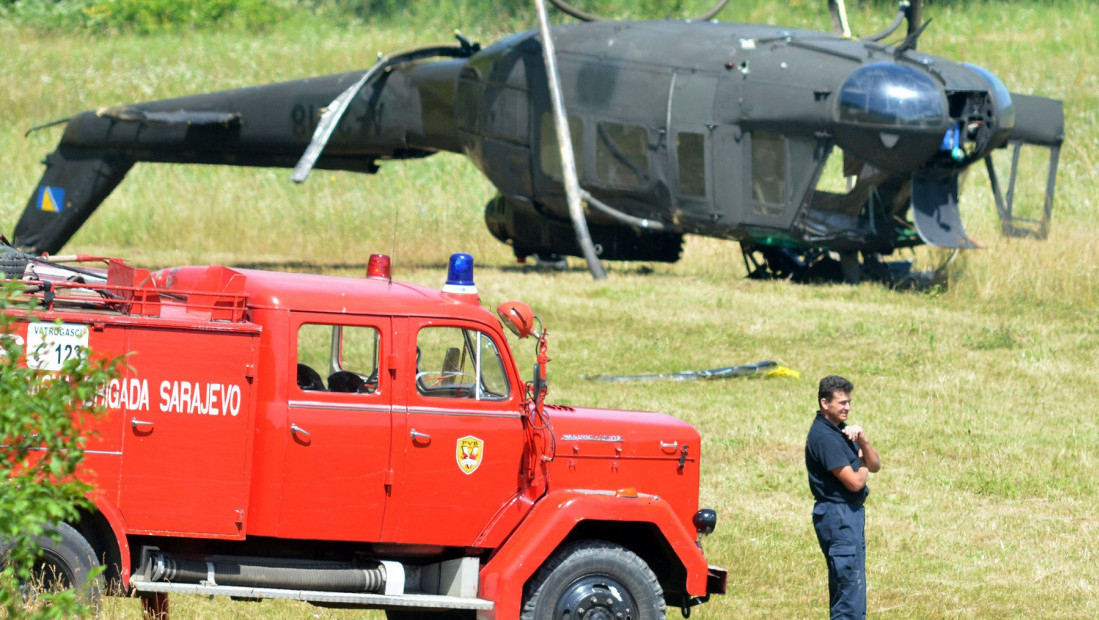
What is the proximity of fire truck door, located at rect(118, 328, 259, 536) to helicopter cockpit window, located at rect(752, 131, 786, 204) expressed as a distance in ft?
49.6

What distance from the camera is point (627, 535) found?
9.47 meters

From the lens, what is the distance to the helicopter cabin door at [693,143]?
75.0 ft

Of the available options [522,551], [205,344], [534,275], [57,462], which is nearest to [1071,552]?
[522,551]

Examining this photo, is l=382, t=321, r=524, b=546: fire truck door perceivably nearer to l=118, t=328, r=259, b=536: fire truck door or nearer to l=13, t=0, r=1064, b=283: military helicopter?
l=118, t=328, r=259, b=536: fire truck door

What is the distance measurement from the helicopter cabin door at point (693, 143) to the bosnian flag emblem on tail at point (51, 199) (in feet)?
36.1

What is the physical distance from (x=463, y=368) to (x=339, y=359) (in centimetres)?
82

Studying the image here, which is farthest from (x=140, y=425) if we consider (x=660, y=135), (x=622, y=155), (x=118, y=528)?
(x=622, y=155)

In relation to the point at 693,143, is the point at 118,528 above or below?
below

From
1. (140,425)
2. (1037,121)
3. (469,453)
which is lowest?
(469,453)

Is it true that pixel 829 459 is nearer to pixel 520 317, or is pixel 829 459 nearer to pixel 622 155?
pixel 520 317

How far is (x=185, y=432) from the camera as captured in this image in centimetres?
845

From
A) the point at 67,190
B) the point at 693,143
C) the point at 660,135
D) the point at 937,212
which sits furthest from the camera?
the point at 67,190

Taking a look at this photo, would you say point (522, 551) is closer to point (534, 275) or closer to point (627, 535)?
point (627, 535)

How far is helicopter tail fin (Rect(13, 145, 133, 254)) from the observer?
86.8ft
